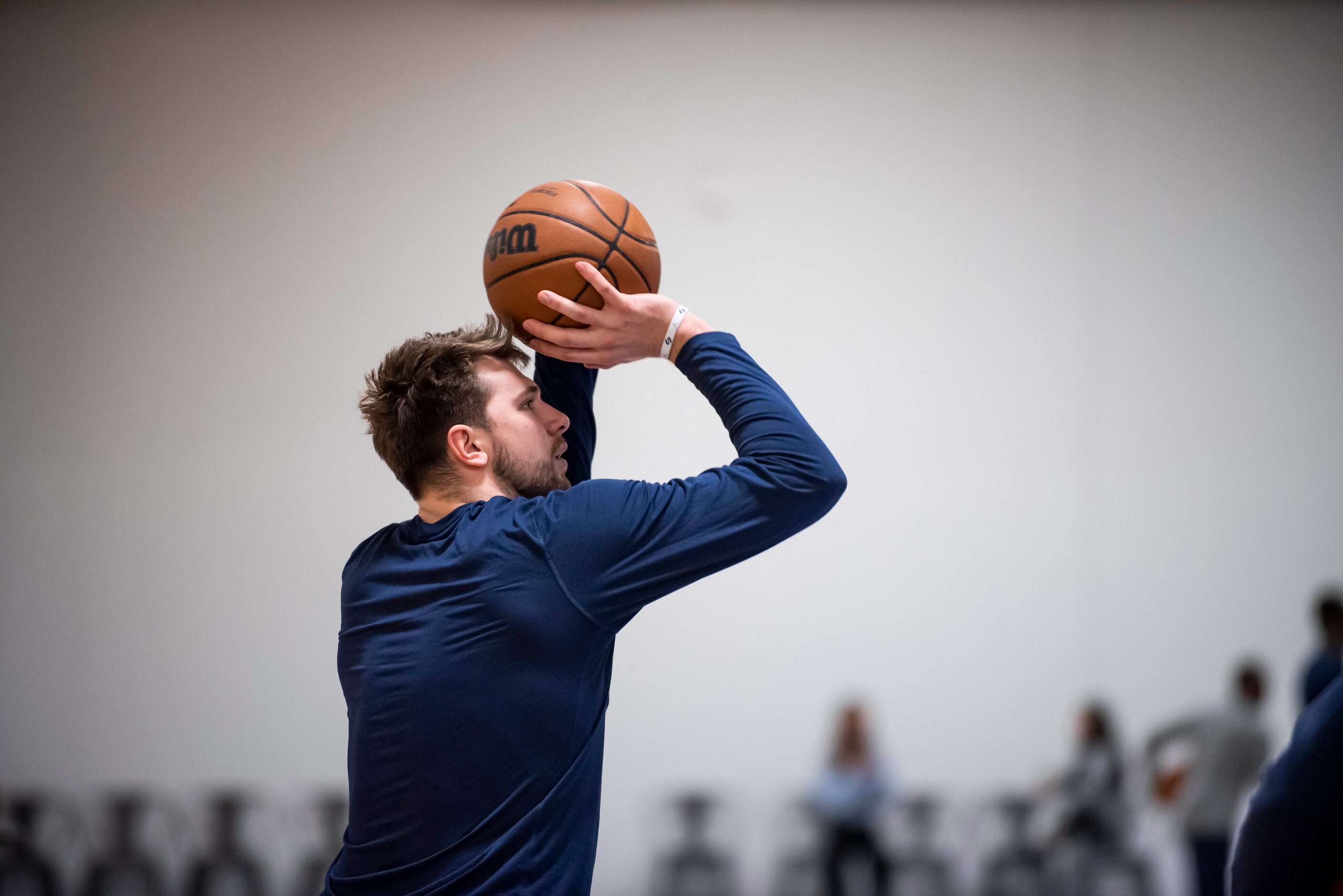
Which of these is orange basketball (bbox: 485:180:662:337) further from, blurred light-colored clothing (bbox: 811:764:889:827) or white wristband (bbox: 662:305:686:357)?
blurred light-colored clothing (bbox: 811:764:889:827)

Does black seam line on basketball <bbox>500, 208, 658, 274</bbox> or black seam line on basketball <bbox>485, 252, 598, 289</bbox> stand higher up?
black seam line on basketball <bbox>500, 208, 658, 274</bbox>

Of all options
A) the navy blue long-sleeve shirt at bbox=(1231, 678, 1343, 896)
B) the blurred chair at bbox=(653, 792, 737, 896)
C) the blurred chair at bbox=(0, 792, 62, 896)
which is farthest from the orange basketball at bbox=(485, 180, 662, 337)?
the blurred chair at bbox=(0, 792, 62, 896)

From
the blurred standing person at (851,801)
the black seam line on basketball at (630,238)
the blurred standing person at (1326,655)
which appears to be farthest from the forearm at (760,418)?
the blurred standing person at (851,801)

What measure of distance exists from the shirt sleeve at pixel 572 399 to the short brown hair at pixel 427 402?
0.67 feet

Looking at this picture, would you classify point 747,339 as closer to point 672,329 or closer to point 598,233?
point 598,233

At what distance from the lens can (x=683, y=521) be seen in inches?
49.7

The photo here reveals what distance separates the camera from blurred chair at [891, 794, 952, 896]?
5098mm

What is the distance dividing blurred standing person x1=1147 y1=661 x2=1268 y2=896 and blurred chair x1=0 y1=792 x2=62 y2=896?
5648mm

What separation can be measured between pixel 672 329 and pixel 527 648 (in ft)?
1.58

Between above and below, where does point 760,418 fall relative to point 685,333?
below

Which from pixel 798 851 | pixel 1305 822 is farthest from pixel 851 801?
pixel 1305 822

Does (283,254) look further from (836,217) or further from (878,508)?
(878,508)

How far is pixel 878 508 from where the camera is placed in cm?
585

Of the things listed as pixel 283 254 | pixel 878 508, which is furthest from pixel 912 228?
pixel 283 254
